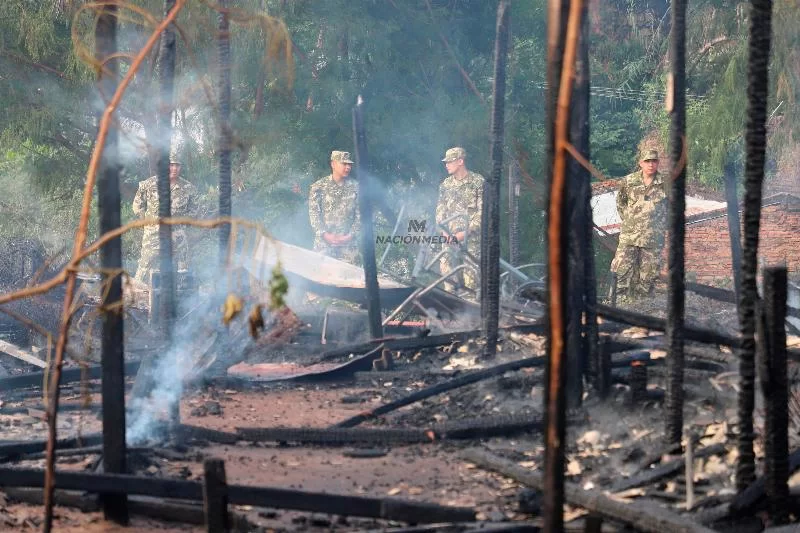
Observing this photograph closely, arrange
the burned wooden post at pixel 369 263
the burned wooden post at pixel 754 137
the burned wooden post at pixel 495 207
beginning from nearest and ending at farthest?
the burned wooden post at pixel 754 137, the burned wooden post at pixel 495 207, the burned wooden post at pixel 369 263

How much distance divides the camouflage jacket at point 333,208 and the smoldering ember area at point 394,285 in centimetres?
5

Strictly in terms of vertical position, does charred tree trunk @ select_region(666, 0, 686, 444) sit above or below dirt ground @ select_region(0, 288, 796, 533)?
above

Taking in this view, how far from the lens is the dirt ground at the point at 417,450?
6582mm

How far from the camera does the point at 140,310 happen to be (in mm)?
16766

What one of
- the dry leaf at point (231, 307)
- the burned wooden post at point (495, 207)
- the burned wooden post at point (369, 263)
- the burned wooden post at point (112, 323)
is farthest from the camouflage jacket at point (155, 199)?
the dry leaf at point (231, 307)

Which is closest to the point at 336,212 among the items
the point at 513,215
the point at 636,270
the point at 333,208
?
the point at 333,208

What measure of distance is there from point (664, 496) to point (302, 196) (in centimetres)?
1692

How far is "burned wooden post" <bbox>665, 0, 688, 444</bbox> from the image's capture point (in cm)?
742

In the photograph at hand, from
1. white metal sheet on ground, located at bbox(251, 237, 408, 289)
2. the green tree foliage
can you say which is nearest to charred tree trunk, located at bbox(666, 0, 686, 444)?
white metal sheet on ground, located at bbox(251, 237, 408, 289)

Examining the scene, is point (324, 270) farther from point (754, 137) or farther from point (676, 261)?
point (754, 137)

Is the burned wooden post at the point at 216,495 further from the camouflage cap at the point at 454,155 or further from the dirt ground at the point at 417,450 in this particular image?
the camouflage cap at the point at 454,155

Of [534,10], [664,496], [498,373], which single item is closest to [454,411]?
[498,373]

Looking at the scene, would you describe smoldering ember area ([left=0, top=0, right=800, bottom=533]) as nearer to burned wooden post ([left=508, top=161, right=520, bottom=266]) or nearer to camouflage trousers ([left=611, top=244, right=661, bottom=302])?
camouflage trousers ([left=611, top=244, right=661, bottom=302])

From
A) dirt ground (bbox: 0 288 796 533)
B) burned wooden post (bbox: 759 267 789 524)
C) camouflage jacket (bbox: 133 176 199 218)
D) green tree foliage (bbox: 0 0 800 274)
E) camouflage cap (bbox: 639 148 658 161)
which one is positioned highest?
green tree foliage (bbox: 0 0 800 274)
